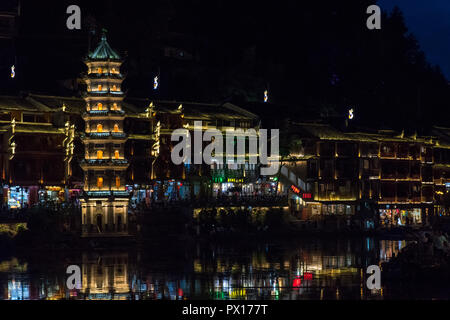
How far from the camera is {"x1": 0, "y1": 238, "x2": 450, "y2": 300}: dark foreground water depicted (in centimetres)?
3994

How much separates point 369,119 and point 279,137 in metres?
23.1

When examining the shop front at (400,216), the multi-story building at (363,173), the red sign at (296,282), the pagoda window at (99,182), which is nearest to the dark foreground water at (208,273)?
the red sign at (296,282)

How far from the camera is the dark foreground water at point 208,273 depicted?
39938 millimetres

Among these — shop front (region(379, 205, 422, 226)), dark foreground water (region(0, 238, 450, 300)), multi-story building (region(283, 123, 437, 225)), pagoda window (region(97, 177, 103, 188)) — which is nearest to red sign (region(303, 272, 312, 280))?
dark foreground water (region(0, 238, 450, 300))

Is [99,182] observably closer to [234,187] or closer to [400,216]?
[234,187]

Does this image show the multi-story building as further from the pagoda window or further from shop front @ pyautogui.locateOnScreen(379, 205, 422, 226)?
the pagoda window

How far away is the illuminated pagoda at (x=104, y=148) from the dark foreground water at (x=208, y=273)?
431 cm

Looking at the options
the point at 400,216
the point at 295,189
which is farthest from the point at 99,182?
the point at 400,216

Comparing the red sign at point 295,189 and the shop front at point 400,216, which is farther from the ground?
the red sign at point 295,189

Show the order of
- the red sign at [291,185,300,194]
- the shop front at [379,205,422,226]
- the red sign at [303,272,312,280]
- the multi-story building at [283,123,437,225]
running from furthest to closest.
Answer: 1. the shop front at [379,205,422,226]
2. the multi-story building at [283,123,437,225]
3. the red sign at [291,185,300,194]
4. the red sign at [303,272,312,280]

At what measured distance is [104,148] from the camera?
218 feet

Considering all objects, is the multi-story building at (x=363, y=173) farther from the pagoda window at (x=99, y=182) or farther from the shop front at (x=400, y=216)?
the pagoda window at (x=99, y=182)

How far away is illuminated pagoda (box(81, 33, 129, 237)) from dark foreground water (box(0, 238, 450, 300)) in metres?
4.31

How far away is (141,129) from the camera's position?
7425 centimetres
